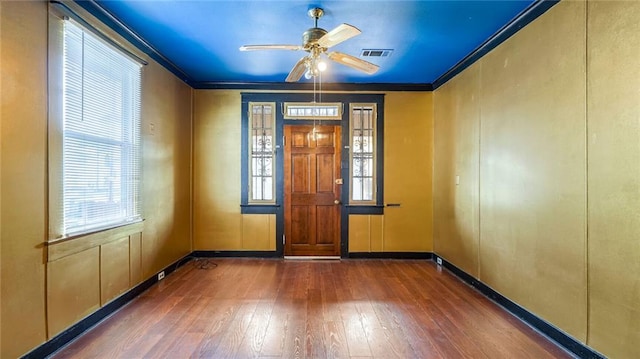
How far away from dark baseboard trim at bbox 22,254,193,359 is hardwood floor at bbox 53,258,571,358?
0.07 meters

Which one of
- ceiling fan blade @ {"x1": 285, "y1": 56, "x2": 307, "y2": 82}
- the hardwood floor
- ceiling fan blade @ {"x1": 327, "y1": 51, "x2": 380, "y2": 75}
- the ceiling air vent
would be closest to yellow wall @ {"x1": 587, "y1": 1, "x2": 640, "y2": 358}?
the hardwood floor

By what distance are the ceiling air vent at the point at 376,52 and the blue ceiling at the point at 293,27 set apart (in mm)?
87

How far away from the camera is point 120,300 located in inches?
124

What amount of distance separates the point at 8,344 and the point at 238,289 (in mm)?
1982

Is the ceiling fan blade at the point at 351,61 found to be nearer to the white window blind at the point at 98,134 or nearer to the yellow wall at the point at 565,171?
the yellow wall at the point at 565,171

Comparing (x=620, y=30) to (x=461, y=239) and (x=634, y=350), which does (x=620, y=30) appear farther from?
(x=461, y=239)

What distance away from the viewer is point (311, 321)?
287 centimetres

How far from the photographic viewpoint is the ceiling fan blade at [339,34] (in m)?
2.30

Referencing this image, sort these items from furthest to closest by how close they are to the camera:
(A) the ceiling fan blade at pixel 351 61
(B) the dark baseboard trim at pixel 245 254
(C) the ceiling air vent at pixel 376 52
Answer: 1. (B) the dark baseboard trim at pixel 245 254
2. (C) the ceiling air vent at pixel 376 52
3. (A) the ceiling fan blade at pixel 351 61

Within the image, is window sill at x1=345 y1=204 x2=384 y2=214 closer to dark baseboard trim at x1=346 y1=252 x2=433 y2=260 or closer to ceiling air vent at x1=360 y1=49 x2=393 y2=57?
dark baseboard trim at x1=346 y1=252 x2=433 y2=260

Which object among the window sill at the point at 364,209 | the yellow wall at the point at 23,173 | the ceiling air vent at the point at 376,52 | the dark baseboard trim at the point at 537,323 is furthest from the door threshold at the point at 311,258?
the yellow wall at the point at 23,173

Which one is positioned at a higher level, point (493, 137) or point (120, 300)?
point (493, 137)

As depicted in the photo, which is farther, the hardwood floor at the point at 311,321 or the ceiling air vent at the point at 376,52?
the ceiling air vent at the point at 376,52

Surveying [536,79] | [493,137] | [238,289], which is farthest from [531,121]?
[238,289]
